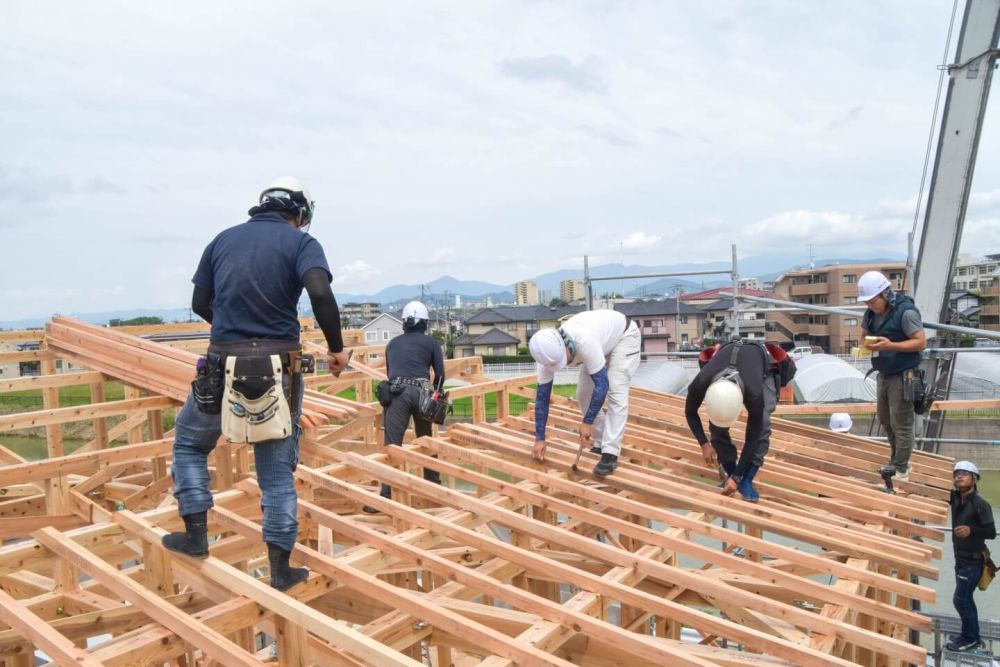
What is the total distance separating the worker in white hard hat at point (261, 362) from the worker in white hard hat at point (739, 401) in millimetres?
2612

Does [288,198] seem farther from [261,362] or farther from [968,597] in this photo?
[968,597]

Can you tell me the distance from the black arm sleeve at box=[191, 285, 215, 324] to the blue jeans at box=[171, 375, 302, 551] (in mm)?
418

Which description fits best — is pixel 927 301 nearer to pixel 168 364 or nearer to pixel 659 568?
pixel 659 568

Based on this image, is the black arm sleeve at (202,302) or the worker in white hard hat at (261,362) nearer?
the worker in white hard hat at (261,362)

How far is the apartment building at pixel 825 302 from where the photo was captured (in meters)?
46.8

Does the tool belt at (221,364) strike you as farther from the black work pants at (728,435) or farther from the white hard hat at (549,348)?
the black work pants at (728,435)

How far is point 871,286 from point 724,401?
1.82 meters

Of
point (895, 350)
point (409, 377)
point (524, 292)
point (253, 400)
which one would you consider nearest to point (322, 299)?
point (253, 400)

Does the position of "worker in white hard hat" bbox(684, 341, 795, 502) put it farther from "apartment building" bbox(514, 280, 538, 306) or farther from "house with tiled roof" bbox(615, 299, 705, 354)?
"apartment building" bbox(514, 280, 538, 306)

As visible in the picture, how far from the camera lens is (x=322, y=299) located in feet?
9.48

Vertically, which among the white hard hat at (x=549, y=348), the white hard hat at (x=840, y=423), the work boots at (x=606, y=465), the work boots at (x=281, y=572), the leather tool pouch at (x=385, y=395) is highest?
the white hard hat at (x=549, y=348)

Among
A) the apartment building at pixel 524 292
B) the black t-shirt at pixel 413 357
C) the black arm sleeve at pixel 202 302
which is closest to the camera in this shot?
the black arm sleeve at pixel 202 302

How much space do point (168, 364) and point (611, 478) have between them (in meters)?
3.32

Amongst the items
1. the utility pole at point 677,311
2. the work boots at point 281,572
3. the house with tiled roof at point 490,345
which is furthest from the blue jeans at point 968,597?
the house with tiled roof at point 490,345
